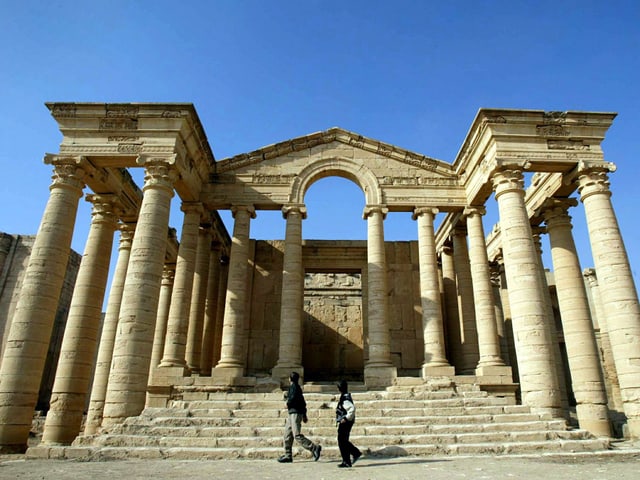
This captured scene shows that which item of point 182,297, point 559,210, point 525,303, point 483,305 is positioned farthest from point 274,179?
point 559,210

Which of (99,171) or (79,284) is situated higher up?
(99,171)

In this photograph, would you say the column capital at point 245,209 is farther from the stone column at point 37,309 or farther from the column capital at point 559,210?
the column capital at point 559,210

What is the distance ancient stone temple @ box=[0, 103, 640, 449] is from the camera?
1341 cm

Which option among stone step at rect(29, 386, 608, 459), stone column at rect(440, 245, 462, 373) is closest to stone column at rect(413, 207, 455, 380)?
stone step at rect(29, 386, 608, 459)

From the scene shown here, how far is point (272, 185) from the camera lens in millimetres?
18719

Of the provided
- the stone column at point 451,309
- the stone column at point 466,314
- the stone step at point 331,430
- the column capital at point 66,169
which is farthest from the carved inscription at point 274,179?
the stone step at point 331,430

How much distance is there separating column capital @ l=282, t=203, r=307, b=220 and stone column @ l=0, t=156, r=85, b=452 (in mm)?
7460

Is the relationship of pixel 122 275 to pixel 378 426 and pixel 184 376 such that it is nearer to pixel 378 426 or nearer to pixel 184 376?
pixel 184 376

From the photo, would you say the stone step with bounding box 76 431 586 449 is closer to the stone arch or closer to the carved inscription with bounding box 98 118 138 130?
the stone arch

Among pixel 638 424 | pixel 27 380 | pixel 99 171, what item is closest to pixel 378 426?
pixel 638 424

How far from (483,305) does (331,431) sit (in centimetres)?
870

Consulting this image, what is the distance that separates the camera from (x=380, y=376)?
50.8 ft

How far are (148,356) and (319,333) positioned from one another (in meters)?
11.9

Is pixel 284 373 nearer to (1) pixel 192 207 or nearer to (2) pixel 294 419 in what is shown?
(2) pixel 294 419
